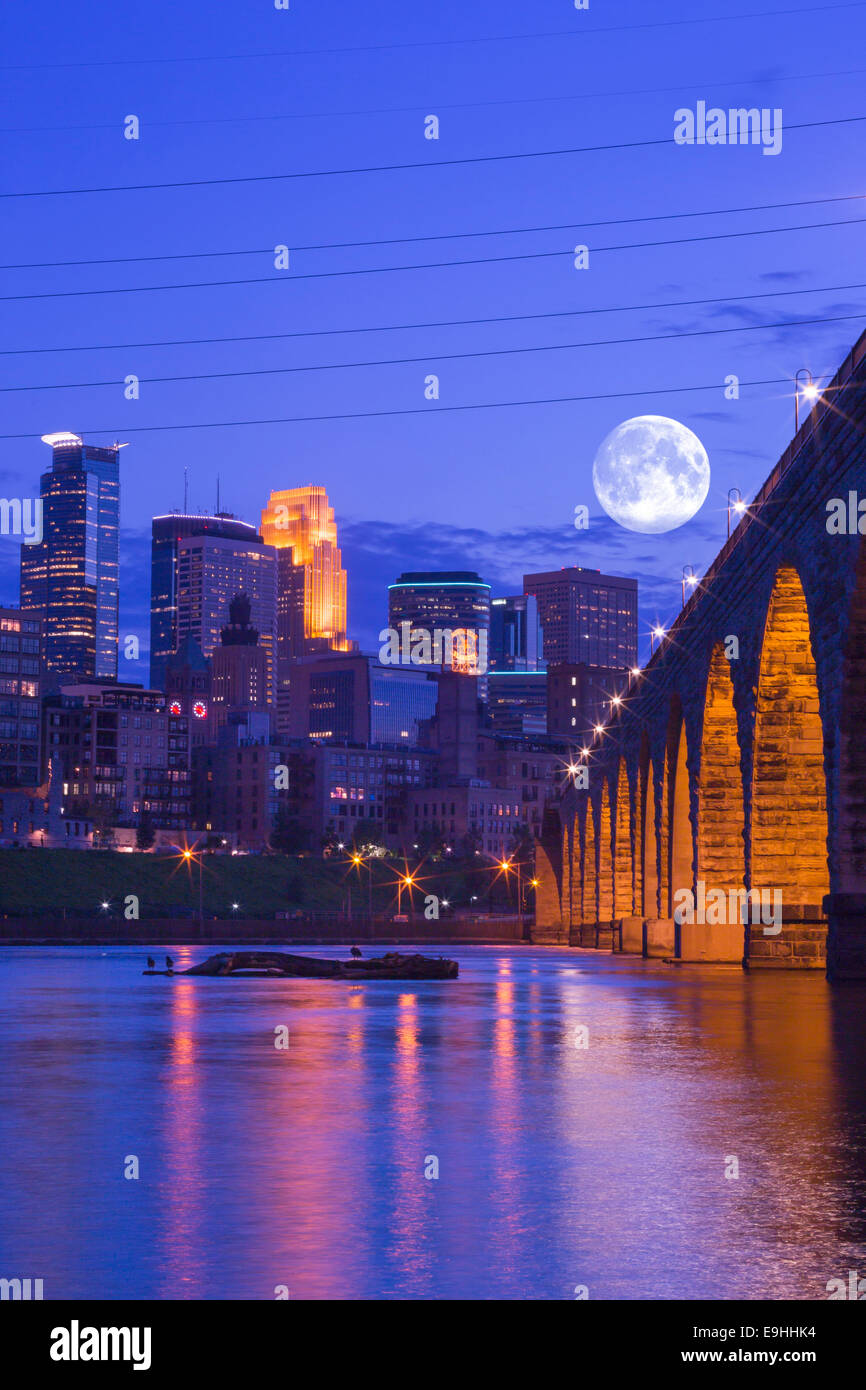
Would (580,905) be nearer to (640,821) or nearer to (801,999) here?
(640,821)

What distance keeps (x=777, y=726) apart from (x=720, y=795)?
39.1 feet

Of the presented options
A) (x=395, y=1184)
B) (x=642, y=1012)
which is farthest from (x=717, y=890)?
(x=395, y=1184)

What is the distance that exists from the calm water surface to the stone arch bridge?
456 inches

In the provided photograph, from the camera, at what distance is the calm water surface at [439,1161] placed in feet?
25.5

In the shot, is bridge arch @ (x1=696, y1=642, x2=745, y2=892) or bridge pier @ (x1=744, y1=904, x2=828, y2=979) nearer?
bridge pier @ (x1=744, y1=904, x2=828, y2=979)

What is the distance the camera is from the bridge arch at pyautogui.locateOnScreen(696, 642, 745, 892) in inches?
2186

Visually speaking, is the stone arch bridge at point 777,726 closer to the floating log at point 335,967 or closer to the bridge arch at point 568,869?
the floating log at point 335,967

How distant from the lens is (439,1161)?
10.9 m

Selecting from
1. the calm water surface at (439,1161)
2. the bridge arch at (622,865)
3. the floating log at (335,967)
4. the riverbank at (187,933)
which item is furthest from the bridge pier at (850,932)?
the riverbank at (187,933)

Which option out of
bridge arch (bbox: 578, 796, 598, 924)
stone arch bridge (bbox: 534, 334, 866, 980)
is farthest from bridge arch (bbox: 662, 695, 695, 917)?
bridge arch (bbox: 578, 796, 598, 924)

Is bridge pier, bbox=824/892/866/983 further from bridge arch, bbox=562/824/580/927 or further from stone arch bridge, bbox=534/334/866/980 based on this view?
bridge arch, bbox=562/824/580/927

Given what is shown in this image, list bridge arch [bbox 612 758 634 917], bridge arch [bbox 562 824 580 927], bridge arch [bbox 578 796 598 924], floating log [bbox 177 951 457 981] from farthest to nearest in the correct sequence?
1. bridge arch [bbox 562 824 580 927]
2. bridge arch [bbox 578 796 598 924]
3. bridge arch [bbox 612 758 634 917]
4. floating log [bbox 177 951 457 981]

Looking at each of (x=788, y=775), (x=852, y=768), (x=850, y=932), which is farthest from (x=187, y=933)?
(x=852, y=768)

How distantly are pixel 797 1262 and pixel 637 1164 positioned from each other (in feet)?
10.3
